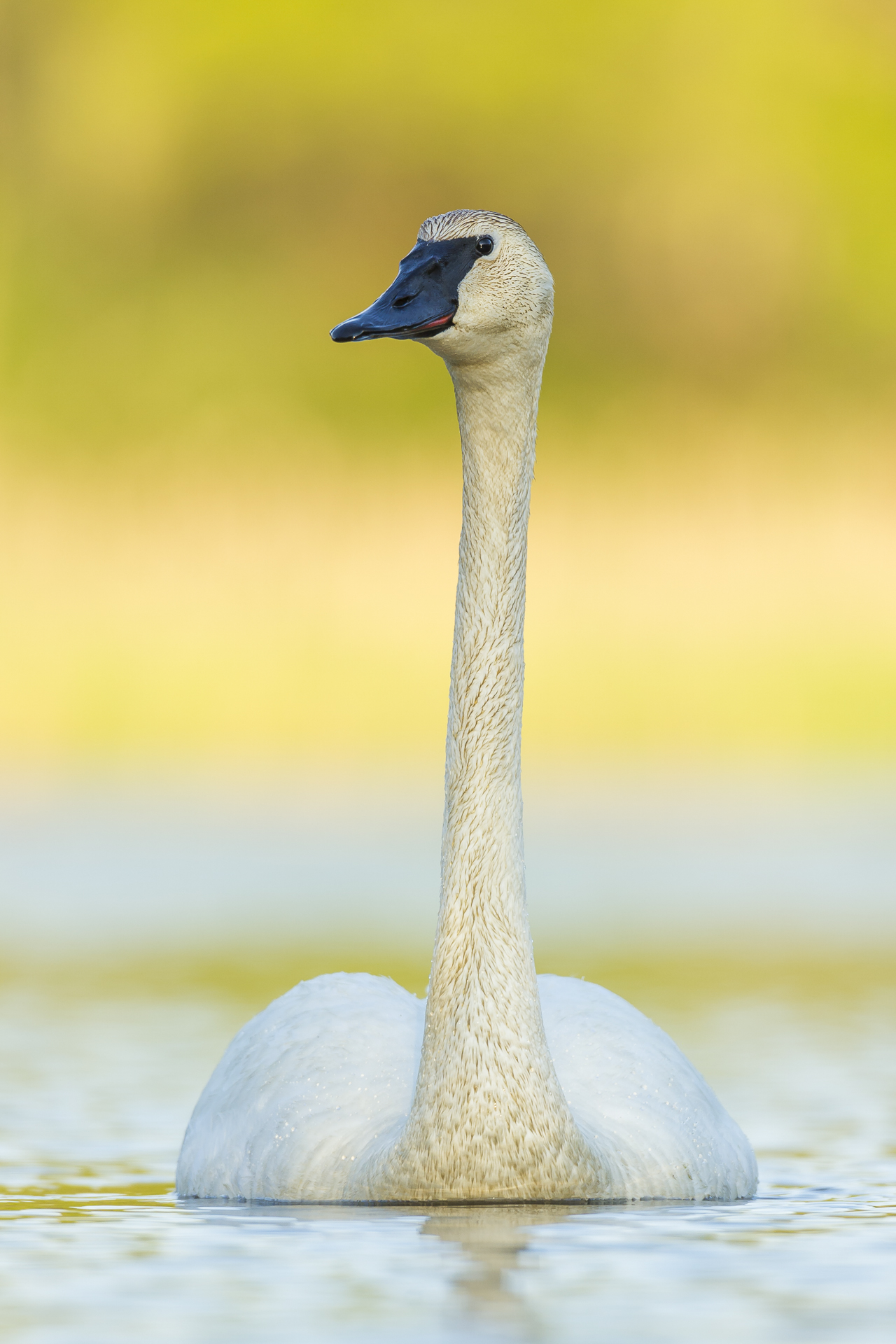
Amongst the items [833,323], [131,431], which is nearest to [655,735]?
[131,431]

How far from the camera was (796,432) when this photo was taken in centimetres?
7312

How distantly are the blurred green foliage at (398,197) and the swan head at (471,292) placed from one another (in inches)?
2369

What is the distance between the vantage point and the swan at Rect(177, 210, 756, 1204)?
8516 mm

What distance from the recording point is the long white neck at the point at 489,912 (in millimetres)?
8508

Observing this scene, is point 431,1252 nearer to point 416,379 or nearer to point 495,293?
point 495,293

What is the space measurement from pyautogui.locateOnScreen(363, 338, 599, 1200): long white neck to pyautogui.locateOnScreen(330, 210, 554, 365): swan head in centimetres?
11

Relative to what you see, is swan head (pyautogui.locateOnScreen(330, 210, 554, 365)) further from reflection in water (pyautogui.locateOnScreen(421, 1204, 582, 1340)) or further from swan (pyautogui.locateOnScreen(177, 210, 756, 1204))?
reflection in water (pyautogui.locateOnScreen(421, 1204, 582, 1340))

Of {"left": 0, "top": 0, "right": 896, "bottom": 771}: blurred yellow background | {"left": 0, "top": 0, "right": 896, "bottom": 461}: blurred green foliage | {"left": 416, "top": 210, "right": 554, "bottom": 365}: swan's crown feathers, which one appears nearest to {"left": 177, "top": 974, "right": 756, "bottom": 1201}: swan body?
{"left": 416, "top": 210, "right": 554, "bottom": 365}: swan's crown feathers

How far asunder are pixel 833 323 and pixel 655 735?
26.3 metres

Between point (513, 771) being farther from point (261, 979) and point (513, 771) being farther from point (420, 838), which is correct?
point (420, 838)

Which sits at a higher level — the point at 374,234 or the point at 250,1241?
the point at 374,234

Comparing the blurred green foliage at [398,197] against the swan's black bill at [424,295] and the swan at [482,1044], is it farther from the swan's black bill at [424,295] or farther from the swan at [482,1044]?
the swan's black bill at [424,295]

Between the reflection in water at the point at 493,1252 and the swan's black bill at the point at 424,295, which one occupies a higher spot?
the swan's black bill at the point at 424,295

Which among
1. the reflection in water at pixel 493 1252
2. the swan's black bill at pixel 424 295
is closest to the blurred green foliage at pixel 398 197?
the swan's black bill at pixel 424 295
